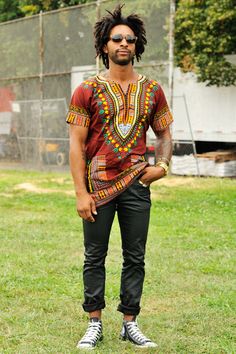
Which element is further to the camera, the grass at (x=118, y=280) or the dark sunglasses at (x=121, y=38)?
the grass at (x=118, y=280)

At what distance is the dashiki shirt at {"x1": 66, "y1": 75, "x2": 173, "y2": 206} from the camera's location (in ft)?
13.8

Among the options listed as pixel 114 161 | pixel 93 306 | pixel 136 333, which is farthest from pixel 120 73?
pixel 136 333

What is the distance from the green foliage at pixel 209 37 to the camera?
16.6m

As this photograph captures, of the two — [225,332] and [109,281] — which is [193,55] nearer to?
[109,281]

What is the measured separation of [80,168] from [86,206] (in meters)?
0.25

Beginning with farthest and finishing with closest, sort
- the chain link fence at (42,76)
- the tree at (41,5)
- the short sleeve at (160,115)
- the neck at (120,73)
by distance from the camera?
the tree at (41,5) → the chain link fence at (42,76) → the short sleeve at (160,115) → the neck at (120,73)

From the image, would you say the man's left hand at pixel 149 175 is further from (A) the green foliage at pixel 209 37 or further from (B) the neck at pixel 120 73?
(A) the green foliage at pixel 209 37

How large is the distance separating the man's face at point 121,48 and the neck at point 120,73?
0.03 m

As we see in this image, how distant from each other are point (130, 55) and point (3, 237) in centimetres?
452

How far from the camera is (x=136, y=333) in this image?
4.36 m

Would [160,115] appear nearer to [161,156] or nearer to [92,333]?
[161,156]

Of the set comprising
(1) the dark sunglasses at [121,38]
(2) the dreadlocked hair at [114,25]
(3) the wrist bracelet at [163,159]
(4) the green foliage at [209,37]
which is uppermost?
(4) the green foliage at [209,37]

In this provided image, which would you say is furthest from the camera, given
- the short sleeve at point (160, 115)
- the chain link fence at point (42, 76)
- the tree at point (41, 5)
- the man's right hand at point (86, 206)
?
the tree at point (41, 5)

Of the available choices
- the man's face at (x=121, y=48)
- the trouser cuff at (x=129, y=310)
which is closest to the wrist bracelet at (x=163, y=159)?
A: the man's face at (x=121, y=48)
